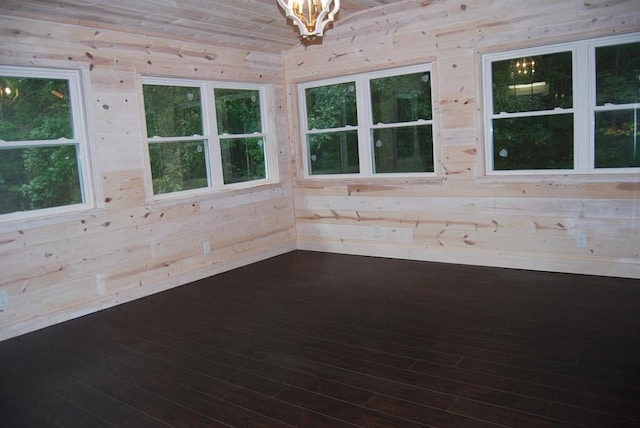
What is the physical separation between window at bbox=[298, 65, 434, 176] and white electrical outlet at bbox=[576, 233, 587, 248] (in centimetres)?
155

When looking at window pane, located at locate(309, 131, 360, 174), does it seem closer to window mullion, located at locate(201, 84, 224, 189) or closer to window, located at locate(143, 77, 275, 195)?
window, located at locate(143, 77, 275, 195)

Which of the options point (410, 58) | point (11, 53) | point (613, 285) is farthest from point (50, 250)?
point (613, 285)

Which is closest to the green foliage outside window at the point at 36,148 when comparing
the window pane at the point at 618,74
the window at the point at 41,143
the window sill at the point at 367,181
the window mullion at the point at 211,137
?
the window at the point at 41,143

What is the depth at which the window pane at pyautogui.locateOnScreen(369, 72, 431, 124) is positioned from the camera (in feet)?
17.8

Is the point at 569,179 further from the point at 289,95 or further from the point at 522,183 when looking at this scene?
the point at 289,95

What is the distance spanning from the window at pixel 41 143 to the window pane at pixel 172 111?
2.42ft

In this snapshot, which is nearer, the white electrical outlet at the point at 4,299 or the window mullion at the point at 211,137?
the white electrical outlet at the point at 4,299

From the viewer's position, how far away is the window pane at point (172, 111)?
16.4 ft

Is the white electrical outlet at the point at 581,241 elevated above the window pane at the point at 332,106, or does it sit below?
below

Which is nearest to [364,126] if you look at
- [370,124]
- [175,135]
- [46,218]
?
[370,124]

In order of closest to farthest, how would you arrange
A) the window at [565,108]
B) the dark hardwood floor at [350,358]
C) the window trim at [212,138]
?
the dark hardwood floor at [350,358], the window at [565,108], the window trim at [212,138]

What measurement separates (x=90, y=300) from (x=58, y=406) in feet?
5.55

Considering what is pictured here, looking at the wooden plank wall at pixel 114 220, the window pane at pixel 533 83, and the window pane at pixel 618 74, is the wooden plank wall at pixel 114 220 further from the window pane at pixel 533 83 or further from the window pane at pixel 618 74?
the window pane at pixel 618 74

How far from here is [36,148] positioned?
13.7 feet
